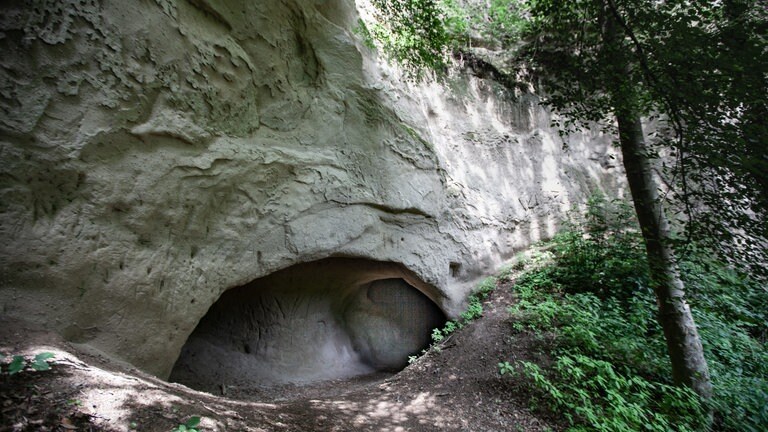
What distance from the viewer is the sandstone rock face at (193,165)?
271 centimetres

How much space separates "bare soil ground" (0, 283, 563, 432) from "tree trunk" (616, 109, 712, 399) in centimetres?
137

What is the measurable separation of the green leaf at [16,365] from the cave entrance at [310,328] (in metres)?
3.45

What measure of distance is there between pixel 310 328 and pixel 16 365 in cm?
488

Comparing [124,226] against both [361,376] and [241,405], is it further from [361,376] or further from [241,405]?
[361,376]

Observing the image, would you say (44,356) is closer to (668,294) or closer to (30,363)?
(30,363)

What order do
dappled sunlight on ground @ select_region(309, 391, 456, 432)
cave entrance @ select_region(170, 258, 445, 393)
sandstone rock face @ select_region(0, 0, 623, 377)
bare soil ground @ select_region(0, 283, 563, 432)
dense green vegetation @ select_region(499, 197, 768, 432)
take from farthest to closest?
cave entrance @ select_region(170, 258, 445, 393) → dappled sunlight on ground @ select_region(309, 391, 456, 432) → dense green vegetation @ select_region(499, 197, 768, 432) → sandstone rock face @ select_region(0, 0, 623, 377) → bare soil ground @ select_region(0, 283, 563, 432)

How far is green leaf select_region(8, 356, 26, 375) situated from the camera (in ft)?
6.68

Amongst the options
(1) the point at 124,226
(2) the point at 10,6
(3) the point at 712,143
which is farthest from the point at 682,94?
(2) the point at 10,6

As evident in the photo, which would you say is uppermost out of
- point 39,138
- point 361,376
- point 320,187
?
point 320,187

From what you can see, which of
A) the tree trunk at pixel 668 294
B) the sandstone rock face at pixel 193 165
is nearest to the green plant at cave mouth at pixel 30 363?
the sandstone rock face at pixel 193 165

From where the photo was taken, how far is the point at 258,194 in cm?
426

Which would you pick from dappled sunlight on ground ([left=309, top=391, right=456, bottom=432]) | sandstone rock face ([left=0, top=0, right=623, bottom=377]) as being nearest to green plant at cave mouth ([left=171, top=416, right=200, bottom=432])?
sandstone rock face ([left=0, top=0, right=623, bottom=377])

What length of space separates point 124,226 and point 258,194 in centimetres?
138

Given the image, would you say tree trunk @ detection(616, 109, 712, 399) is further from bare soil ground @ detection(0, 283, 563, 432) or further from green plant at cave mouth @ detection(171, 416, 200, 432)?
green plant at cave mouth @ detection(171, 416, 200, 432)
